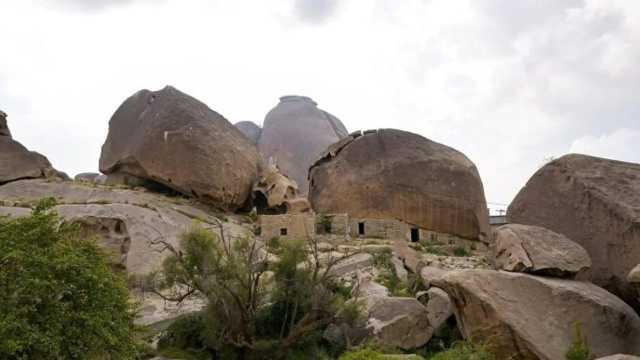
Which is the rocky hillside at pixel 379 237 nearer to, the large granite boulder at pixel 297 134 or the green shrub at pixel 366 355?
the green shrub at pixel 366 355

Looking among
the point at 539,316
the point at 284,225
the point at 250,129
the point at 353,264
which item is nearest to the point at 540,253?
the point at 539,316

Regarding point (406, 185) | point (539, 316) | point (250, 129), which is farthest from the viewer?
point (250, 129)

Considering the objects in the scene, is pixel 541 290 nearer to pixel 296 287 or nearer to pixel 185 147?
pixel 296 287

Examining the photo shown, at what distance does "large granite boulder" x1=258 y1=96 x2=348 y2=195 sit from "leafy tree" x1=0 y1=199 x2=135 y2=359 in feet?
114

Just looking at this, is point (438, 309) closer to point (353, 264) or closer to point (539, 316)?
point (539, 316)

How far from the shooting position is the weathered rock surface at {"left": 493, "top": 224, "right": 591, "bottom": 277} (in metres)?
11.3

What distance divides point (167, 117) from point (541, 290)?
1695cm

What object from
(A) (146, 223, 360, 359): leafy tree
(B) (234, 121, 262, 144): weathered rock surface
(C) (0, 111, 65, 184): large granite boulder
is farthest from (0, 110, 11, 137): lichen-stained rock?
(B) (234, 121, 262, 144): weathered rock surface

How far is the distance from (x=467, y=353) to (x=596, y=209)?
360 cm

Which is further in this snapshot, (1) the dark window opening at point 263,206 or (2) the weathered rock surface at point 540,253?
(1) the dark window opening at point 263,206

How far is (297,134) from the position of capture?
162ft

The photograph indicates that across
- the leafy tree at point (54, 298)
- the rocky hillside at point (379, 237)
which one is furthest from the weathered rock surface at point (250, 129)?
the leafy tree at point (54, 298)

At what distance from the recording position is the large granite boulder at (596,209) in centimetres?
1127

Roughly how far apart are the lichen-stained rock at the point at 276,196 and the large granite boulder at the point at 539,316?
13788 millimetres
